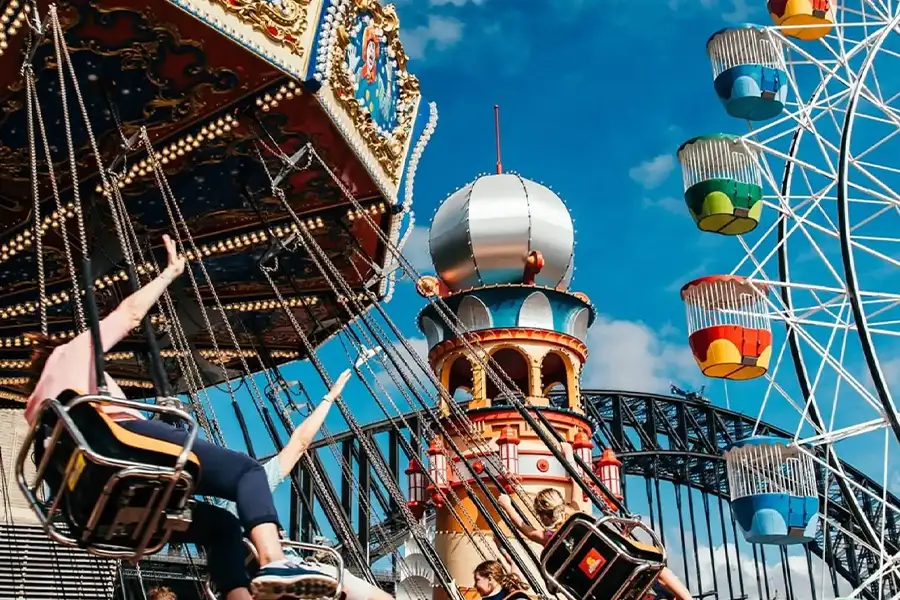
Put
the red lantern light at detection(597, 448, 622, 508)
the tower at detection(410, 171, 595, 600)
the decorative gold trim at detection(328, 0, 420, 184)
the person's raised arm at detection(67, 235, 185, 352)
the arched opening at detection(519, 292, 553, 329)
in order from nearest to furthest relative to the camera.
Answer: the person's raised arm at detection(67, 235, 185, 352) < the decorative gold trim at detection(328, 0, 420, 184) < the tower at detection(410, 171, 595, 600) < the red lantern light at detection(597, 448, 622, 508) < the arched opening at detection(519, 292, 553, 329)

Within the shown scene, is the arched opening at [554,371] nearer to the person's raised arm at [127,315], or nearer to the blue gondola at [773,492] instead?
A: the blue gondola at [773,492]

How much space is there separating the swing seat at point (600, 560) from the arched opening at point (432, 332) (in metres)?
13.2

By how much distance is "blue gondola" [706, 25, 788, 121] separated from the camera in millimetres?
14367

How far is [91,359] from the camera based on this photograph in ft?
10.6

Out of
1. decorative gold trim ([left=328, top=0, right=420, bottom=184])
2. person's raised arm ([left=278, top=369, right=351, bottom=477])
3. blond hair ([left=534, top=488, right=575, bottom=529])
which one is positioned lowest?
person's raised arm ([left=278, top=369, right=351, bottom=477])

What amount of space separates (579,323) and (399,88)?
9688 mm

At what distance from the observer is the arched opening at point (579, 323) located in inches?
697

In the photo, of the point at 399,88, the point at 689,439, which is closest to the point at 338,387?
the point at 399,88

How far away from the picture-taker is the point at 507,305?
17.3 meters

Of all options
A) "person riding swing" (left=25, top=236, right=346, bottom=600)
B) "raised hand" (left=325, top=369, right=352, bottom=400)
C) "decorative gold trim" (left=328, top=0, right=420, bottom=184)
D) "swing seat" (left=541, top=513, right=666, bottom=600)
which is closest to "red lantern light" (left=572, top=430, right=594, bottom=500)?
"decorative gold trim" (left=328, top=0, right=420, bottom=184)

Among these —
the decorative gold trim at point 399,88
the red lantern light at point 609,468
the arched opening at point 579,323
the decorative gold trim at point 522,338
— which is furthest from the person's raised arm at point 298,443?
the arched opening at point 579,323

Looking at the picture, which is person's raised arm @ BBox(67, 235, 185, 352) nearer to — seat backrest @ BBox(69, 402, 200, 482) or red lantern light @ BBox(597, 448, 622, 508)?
seat backrest @ BBox(69, 402, 200, 482)

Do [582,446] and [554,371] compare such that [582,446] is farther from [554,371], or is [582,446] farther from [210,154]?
[210,154]

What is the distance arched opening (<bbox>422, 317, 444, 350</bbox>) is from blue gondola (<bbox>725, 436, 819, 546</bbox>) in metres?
5.71
